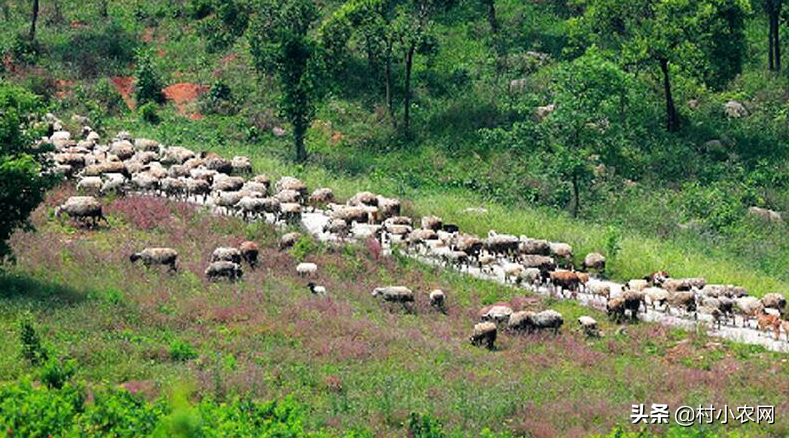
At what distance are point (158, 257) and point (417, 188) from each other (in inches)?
766

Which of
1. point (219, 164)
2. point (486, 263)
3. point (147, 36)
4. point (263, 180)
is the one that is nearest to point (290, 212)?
point (263, 180)

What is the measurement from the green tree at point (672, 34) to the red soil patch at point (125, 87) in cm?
2629

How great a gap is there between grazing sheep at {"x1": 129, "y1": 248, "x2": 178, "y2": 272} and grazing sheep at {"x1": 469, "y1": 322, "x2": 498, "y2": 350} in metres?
10.3

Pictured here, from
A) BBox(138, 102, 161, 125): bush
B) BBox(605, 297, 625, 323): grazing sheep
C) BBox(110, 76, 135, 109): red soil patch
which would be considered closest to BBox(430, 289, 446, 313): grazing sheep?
BBox(605, 297, 625, 323): grazing sheep

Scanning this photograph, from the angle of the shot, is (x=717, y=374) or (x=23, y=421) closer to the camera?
(x=23, y=421)

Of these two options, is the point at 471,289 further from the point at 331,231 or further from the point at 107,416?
the point at 107,416

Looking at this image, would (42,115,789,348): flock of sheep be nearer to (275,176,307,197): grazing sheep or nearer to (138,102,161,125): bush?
(275,176,307,197): grazing sheep

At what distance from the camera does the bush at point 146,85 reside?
5947cm

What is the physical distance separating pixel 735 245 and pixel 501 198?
11.5 meters

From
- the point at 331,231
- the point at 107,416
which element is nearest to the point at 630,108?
the point at 331,231

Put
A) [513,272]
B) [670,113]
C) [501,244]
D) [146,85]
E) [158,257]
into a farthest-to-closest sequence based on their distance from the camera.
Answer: [146,85] < [670,113] < [501,244] < [513,272] < [158,257]

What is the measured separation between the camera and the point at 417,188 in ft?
165

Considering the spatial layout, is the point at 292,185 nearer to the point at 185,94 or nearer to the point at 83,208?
the point at 83,208

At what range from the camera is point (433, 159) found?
5456 centimetres
